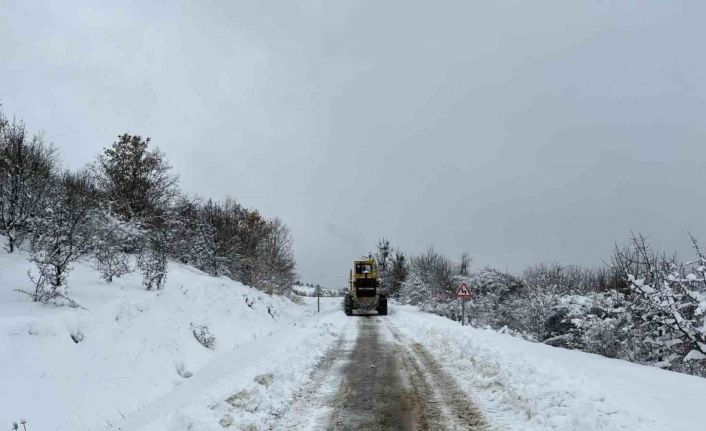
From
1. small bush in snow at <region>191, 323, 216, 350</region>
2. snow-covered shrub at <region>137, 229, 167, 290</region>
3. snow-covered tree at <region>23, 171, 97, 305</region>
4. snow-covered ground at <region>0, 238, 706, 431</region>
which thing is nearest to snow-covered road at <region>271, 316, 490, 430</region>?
snow-covered ground at <region>0, 238, 706, 431</region>

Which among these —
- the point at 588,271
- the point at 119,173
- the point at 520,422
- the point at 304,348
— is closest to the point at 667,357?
the point at 520,422

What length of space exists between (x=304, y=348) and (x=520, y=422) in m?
7.24

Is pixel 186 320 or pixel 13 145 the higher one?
pixel 13 145

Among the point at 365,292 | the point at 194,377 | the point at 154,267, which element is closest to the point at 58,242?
the point at 154,267

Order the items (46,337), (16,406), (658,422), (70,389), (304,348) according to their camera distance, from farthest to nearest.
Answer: (304,348), (46,337), (70,389), (16,406), (658,422)

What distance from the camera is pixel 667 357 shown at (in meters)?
12.7

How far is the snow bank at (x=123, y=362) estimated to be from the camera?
Answer: 7.28 meters

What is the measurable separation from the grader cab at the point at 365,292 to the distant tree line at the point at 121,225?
905 centimetres

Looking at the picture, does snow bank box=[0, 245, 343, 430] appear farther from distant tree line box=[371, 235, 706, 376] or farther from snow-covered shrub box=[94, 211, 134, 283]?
distant tree line box=[371, 235, 706, 376]

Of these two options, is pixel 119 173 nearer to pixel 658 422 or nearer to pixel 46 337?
pixel 46 337

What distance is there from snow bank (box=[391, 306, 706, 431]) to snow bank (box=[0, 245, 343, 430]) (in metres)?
3.53

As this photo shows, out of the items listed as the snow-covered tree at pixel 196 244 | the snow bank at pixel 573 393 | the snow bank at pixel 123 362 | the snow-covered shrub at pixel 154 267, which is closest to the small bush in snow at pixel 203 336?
the snow bank at pixel 123 362

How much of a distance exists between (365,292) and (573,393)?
2731cm

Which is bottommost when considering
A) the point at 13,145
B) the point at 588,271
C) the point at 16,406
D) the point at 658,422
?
the point at 16,406
